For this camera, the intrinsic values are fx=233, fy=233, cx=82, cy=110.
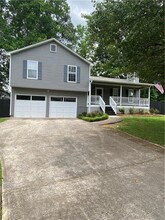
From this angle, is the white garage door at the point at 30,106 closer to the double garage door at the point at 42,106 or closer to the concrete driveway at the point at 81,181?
the double garage door at the point at 42,106

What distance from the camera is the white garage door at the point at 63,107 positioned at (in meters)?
19.9

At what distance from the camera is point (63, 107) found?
20297mm

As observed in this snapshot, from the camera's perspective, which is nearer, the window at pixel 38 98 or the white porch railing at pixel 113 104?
the window at pixel 38 98

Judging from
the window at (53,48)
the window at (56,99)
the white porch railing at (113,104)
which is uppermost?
the window at (53,48)

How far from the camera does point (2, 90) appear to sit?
30094 mm

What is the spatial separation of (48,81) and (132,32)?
1151 cm

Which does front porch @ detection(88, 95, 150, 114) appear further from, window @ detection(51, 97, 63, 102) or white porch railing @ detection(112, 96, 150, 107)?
window @ detection(51, 97, 63, 102)

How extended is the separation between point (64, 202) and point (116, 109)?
18.0 metres

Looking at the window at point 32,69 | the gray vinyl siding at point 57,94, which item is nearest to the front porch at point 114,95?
the gray vinyl siding at point 57,94

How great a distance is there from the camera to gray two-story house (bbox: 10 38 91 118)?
60.7 feet

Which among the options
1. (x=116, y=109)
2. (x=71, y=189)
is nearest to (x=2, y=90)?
(x=116, y=109)

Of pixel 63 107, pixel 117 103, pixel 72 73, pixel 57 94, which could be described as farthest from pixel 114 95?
pixel 57 94

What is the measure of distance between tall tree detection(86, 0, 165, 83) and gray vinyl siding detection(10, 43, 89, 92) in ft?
28.5

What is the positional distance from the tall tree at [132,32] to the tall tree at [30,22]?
19.9 meters
